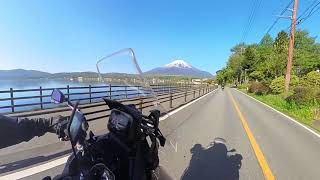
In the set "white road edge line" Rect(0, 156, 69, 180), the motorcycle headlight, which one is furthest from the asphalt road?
the motorcycle headlight

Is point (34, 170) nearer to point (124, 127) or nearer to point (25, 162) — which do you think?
point (25, 162)

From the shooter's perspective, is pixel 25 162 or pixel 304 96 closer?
pixel 25 162

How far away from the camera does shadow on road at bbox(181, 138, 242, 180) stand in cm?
649

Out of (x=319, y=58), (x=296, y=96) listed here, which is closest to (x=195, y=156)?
(x=296, y=96)

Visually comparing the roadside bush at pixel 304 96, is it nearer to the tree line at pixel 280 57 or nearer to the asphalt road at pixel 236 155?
the asphalt road at pixel 236 155

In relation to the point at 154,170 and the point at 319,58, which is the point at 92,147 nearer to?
the point at 154,170

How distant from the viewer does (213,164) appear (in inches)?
288

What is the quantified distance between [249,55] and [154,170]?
385ft

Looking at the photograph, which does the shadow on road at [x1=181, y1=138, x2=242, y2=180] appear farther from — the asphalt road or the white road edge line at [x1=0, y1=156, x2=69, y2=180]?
the white road edge line at [x1=0, y1=156, x2=69, y2=180]

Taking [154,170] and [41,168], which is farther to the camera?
[41,168]

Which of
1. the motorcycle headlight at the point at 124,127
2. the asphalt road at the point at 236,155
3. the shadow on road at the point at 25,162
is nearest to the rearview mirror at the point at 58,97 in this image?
the motorcycle headlight at the point at 124,127

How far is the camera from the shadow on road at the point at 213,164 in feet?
21.3

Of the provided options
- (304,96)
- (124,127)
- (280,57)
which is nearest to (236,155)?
(124,127)

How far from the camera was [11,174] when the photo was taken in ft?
20.2
